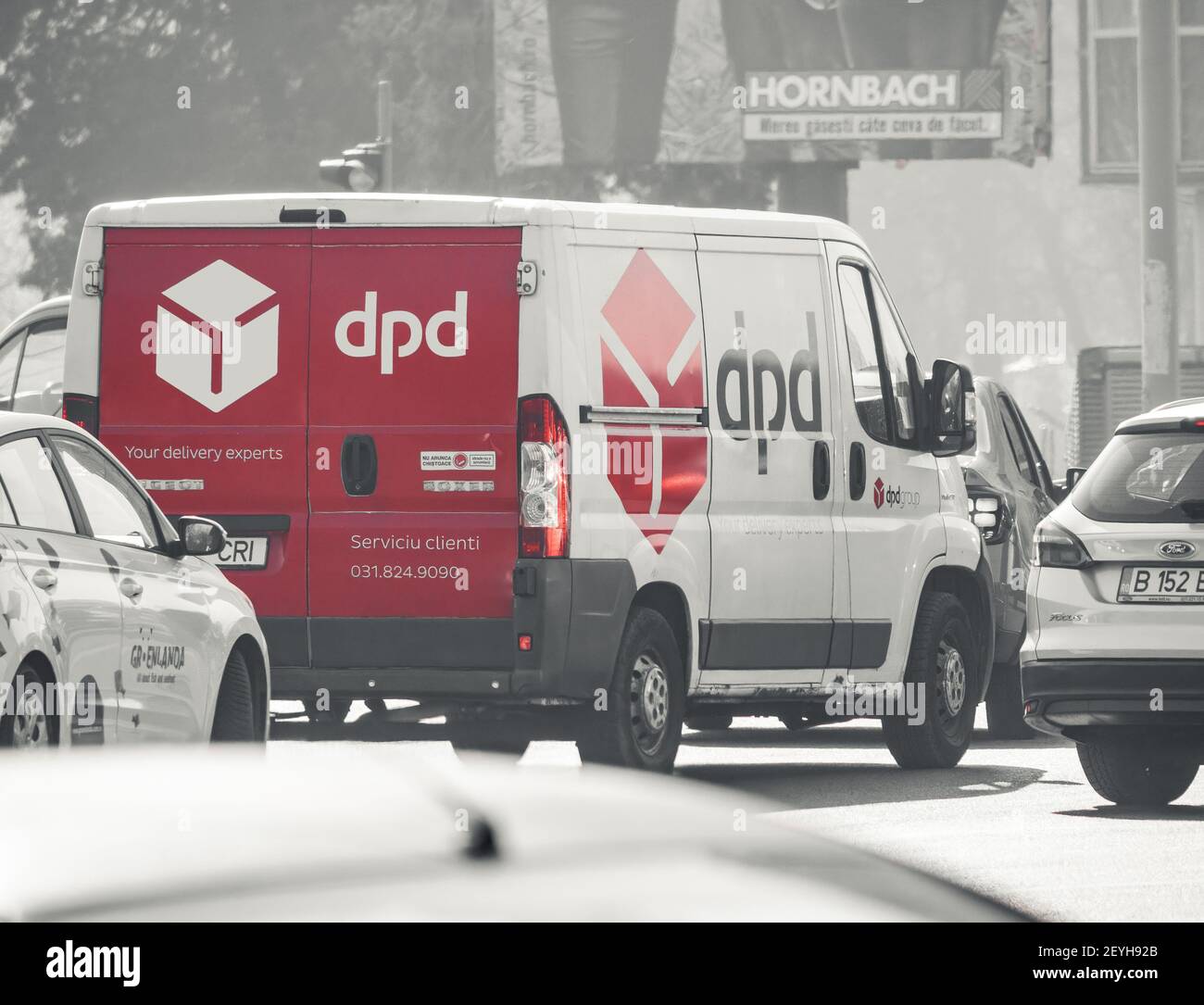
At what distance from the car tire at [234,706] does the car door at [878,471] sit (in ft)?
9.67

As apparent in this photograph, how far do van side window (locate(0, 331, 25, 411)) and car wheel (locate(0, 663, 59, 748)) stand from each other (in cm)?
1174

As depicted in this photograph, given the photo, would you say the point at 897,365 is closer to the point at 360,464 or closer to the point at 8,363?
the point at 360,464

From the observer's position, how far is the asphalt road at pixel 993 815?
26.1ft

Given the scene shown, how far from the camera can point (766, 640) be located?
1098cm

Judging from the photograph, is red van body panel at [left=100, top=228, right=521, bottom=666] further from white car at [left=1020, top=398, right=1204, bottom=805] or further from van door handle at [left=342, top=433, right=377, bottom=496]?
white car at [left=1020, top=398, right=1204, bottom=805]

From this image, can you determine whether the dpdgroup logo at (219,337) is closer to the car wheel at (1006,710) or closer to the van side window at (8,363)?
the car wheel at (1006,710)

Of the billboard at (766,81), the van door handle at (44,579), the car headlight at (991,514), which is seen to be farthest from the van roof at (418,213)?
the billboard at (766,81)

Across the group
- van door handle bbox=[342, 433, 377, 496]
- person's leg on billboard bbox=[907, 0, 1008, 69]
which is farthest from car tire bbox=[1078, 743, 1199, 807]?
person's leg on billboard bbox=[907, 0, 1008, 69]

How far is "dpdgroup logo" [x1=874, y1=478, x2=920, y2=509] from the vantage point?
11.5 m

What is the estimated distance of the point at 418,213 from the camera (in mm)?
9977

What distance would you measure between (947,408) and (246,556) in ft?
11.2

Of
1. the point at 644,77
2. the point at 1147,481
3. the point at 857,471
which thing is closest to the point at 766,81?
the point at 644,77
